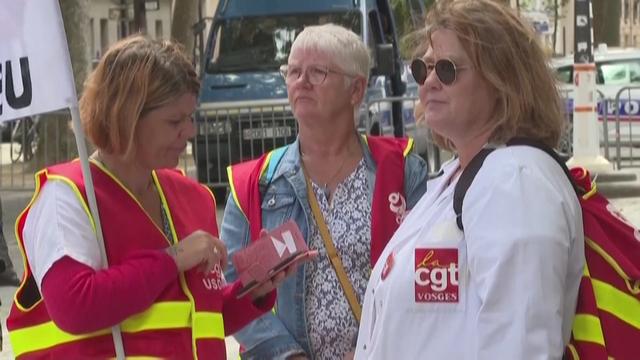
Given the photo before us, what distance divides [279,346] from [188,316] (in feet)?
1.54

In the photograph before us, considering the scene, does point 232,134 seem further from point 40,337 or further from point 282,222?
point 40,337

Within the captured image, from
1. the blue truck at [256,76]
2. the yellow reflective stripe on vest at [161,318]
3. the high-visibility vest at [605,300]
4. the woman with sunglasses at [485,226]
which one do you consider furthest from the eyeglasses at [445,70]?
the blue truck at [256,76]

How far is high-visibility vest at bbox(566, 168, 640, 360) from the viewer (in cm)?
216

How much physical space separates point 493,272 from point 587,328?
22 cm

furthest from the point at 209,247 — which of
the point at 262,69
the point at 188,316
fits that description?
the point at 262,69

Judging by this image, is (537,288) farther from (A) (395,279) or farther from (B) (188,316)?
(B) (188,316)

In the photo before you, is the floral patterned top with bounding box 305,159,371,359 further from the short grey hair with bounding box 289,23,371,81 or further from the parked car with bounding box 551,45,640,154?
the parked car with bounding box 551,45,640,154

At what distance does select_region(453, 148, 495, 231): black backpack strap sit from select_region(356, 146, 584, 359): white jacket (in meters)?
0.02

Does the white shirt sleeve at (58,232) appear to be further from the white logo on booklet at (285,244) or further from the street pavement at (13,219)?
the street pavement at (13,219)

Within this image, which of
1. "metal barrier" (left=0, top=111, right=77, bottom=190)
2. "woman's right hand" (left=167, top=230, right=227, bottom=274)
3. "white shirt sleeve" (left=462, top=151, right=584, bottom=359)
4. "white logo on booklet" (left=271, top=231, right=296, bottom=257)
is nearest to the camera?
"white shirt sleeve" (left=462, top=151, right=584, bottom=359)

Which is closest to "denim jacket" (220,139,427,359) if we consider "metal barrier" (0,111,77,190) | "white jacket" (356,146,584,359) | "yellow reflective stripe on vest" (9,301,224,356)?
"yellow reflective stripe on vest" (9,301,224,356)

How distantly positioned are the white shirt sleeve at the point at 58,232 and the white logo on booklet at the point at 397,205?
2.95 feet

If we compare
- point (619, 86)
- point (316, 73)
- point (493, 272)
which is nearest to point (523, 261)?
point (493, 272)

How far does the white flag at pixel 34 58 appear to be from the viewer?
283 cm
